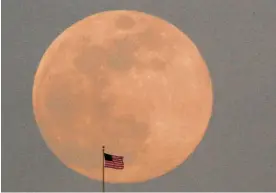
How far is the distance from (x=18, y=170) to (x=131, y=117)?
0.66m

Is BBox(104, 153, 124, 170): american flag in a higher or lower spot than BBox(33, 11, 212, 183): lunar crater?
lower

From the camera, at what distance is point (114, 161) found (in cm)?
165

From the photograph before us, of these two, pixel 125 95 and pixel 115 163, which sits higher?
pixel 125 95

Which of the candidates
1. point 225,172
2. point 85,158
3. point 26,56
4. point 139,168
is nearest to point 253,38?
point 225,172

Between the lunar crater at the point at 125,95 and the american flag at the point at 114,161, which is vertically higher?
the lunar crater at the point at 125,95

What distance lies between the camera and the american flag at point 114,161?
5.43 ft

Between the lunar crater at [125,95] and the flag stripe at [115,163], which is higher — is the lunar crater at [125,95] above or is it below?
above

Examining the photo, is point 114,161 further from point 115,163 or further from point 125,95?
point 125,95

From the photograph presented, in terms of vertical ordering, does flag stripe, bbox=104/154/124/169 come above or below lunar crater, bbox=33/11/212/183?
below

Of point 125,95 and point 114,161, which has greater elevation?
point 125,95

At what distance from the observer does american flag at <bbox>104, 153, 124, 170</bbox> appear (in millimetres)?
1656

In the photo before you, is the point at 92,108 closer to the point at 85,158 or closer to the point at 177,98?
the point at 85,158

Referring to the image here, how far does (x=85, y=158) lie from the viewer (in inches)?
67.4

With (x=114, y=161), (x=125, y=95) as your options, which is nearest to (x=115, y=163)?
(x=114, y=161)
